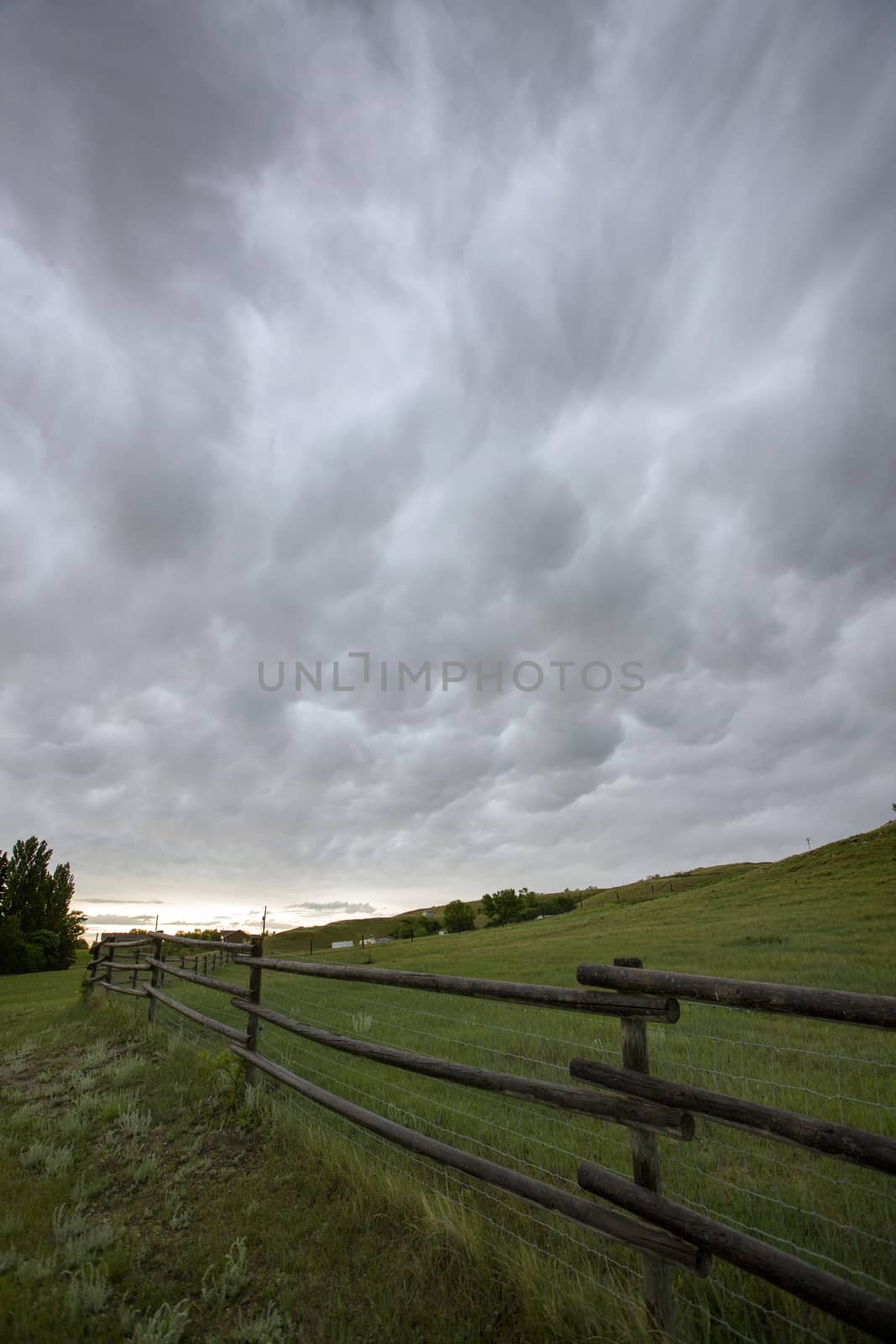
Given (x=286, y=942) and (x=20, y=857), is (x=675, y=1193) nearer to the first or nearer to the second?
(x=20, y=857)

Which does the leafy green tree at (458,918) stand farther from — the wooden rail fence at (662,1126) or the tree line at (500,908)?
the wooden rail fence at (662,1126)

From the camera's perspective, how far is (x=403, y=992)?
18.1 meters

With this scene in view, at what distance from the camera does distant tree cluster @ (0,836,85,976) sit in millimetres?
62375

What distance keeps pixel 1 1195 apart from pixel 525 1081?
4480mm

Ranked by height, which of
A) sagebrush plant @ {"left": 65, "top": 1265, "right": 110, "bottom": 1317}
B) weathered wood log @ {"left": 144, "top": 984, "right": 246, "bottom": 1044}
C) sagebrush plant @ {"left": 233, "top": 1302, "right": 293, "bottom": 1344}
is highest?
weathered wood log @ {"left": 144, "top": 984, "right": 246, "bottom": 1044}

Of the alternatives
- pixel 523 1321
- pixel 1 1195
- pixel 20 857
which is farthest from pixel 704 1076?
pixel 20 857

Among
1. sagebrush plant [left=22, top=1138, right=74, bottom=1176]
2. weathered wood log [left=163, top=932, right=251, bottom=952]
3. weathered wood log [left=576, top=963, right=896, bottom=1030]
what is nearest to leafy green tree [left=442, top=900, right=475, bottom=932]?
weathered wood log [left=163, top=932, right=251, bottom=952]

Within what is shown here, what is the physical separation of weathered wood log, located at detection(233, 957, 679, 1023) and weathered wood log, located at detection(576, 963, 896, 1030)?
78 mm

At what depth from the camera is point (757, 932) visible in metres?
27.6

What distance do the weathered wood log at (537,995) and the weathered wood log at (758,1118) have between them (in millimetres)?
303

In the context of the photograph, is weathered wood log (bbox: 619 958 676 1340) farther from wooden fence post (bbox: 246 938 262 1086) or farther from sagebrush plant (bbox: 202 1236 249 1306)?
wooden fence post (bbox: 246 938 262 1086)

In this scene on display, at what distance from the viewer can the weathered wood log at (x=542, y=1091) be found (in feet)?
10.6

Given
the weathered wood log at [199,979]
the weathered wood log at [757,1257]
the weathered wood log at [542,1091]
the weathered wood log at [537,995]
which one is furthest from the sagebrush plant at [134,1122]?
the weathered wood log at [757,1257]

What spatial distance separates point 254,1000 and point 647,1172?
19.0ft
